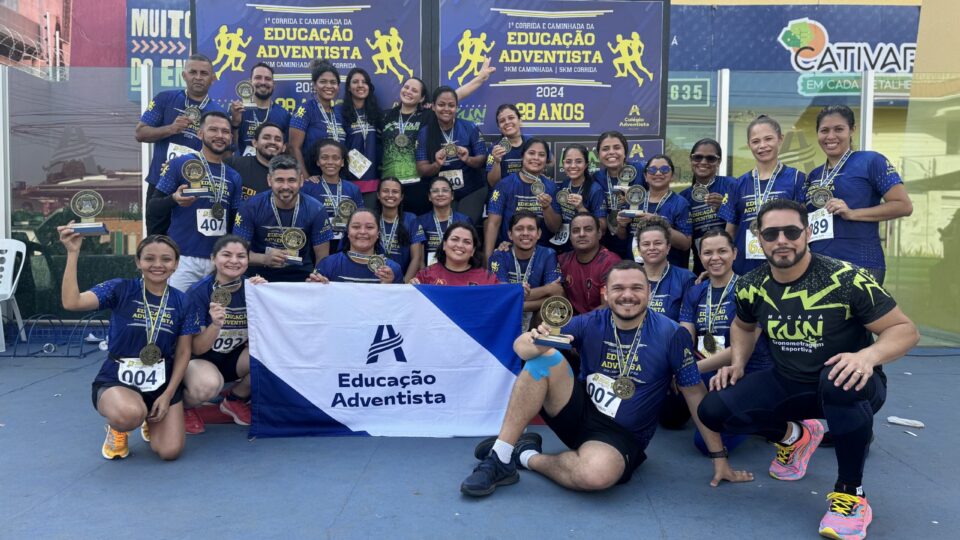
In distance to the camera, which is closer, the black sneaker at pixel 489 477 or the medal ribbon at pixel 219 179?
the black sneaker at pixel 489 477

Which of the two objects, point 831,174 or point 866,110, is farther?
point 866,110

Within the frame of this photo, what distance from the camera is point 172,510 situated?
3342 mm

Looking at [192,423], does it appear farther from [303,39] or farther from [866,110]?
[866,110]

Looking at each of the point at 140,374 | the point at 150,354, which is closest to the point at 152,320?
the point at 150,354

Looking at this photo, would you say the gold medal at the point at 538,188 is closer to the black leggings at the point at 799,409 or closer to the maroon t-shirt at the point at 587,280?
the maroon t-shirt at the point at 587,280

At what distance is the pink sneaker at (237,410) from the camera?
4.83m

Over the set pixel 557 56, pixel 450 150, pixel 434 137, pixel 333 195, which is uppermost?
pixel 557 56

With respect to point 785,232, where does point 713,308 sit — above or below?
below

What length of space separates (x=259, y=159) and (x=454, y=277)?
7.19 ft

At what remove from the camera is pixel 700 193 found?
5.60m

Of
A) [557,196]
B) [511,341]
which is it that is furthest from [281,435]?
[557,196]

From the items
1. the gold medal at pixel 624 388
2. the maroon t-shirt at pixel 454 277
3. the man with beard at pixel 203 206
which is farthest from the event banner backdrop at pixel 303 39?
the gold medal at pixel 624 388

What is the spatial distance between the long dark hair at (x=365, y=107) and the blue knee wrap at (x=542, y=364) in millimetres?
3803

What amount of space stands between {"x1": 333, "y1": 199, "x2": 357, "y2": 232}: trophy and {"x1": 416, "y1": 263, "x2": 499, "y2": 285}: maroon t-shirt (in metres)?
0.86
